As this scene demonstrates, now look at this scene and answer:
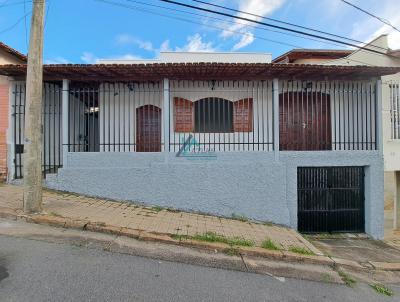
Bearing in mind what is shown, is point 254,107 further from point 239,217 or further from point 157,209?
point 157,209

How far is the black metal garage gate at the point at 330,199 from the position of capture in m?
7.29

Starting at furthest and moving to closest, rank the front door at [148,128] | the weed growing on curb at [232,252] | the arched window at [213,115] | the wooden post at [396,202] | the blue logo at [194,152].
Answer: the front door at [148,128]
the arched window at [213,115]
the wooden post at [396,202]
the blue logo at [194,152]
the weed growing on curb at [232,252]

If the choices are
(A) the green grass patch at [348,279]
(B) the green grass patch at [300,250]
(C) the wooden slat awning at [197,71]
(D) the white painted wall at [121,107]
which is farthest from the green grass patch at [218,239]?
(D) the white painted wall at [121,107]

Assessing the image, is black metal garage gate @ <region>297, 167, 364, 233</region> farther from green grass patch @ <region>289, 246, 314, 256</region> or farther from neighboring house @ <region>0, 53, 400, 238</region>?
green grass patch @ <region>289, 246, 314, 256</region>

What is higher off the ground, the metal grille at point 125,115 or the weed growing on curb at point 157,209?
the metal grille at point 125,115

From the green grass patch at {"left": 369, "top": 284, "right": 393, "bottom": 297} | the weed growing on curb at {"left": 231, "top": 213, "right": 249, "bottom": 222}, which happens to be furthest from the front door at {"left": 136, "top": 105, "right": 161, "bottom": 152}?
the green grass patch at {"left": 369, "top": 284, "right": 393, "bottom": 297}

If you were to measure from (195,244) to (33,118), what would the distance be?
3.55 meters

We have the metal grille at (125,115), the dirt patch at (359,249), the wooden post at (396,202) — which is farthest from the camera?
the wooden post at (396,202)

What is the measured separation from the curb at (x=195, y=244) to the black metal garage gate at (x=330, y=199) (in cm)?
253

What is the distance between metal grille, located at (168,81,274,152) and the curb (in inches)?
135

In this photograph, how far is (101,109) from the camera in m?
8.03

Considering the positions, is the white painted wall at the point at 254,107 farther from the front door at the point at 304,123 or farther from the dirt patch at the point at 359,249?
the dirt patch at the point at 359,249

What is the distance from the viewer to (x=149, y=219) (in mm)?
5344

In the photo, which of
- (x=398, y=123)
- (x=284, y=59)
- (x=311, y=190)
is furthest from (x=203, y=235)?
(x=284, y=59)
